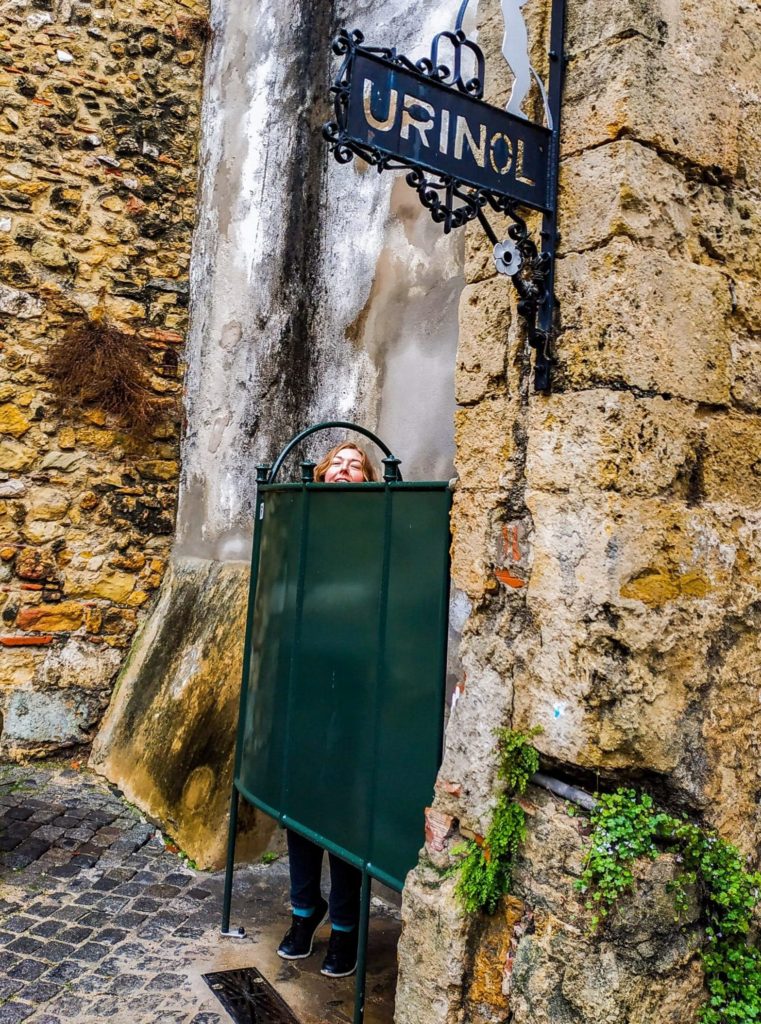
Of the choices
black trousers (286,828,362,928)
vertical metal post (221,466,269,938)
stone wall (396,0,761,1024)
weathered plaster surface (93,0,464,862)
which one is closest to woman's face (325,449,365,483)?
vertical metal post (221,466,269,938)

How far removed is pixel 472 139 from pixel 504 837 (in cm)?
160

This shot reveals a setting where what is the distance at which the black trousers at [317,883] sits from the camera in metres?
3.01

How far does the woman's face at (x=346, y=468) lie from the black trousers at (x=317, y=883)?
1288mm

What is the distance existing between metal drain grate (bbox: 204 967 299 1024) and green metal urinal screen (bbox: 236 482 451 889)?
22.4 inches

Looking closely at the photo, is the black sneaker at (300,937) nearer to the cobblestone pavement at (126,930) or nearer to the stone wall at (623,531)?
the cobblestone pavement at (126,930)

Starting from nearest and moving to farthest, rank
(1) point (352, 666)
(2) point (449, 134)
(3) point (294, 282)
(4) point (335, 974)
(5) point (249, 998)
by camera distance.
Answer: (2) point (449, 134), (1) point (352, 666), (5) point (249, 998), (4) point (335, 974), (3) point (294, 282)

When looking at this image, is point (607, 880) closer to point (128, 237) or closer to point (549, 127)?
point (549, 127)

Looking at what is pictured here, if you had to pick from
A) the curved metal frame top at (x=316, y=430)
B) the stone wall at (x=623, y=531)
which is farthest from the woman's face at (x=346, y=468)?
the stone wall at (x=623, y=531)

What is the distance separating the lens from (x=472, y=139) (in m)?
1.96

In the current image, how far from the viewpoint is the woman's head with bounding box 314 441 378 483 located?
3363 mm

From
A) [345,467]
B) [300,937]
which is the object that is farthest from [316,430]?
[300,937]

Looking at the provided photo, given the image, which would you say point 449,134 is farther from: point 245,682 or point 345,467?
point 245,682

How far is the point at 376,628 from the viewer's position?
262 cm

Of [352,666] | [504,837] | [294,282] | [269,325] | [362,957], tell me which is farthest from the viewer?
[269,325]
